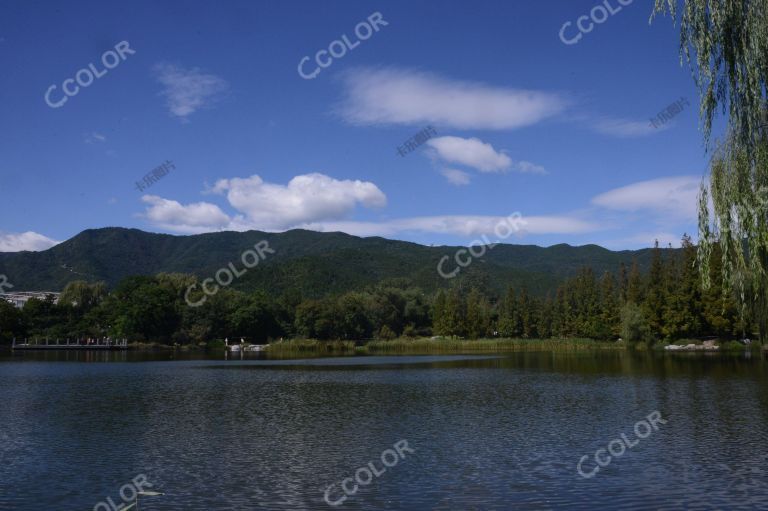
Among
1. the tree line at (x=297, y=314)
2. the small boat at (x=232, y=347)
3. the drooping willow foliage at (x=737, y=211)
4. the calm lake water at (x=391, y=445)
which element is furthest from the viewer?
the tree line at (x=297, y=314)

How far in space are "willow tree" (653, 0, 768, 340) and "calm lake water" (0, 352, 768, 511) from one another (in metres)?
5.48

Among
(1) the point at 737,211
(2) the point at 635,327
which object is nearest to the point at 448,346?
(2) the point at 635,327

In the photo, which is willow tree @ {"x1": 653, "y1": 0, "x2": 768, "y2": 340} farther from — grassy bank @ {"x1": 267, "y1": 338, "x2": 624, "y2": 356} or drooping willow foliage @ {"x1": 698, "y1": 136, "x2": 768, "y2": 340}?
grassy bank @ {"x1": 267, "y1": 338, "x2": 624, "y2": 356}

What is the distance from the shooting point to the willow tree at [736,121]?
48.6 feet

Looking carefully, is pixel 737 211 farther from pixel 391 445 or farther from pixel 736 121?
pixel 391 445

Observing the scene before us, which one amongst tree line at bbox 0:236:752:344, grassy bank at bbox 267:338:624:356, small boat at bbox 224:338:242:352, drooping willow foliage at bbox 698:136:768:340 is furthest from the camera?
tree line at bbox 0:236:752:344

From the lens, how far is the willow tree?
14812 mm

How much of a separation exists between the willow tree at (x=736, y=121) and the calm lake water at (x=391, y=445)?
548 centimetres

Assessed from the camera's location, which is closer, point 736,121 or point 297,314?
point 736,121

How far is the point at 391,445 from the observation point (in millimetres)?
18734

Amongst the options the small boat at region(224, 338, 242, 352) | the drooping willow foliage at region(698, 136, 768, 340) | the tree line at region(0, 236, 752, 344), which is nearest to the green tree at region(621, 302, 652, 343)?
the tree line at region(0, 236, 752, 344)

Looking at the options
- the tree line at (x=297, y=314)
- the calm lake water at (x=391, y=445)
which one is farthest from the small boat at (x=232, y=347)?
the calm lake water at (x=391, y=445)

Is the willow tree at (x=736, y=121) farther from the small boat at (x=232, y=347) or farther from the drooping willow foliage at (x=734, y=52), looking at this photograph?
the small boat at (x=232, y=347)

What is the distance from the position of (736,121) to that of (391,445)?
12.7 m
